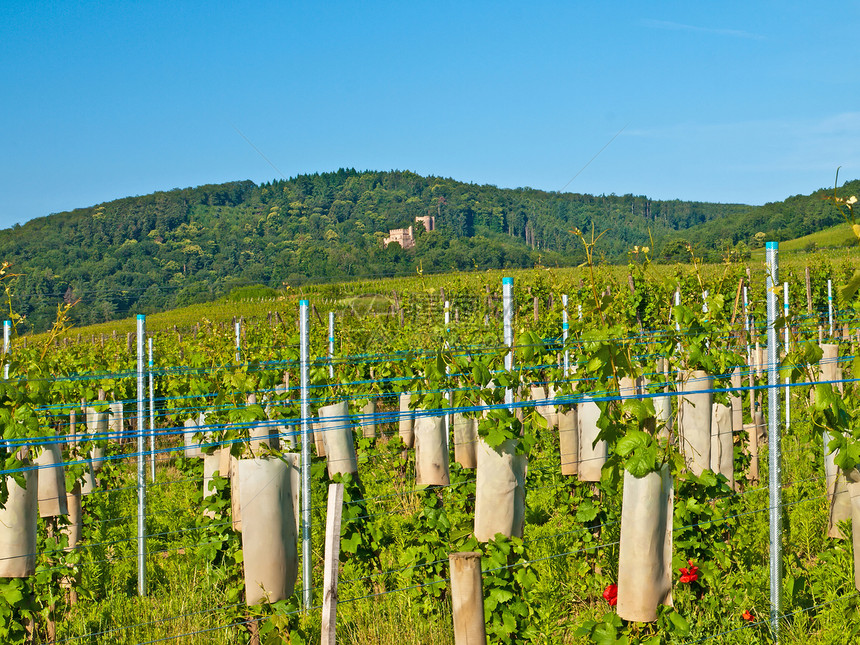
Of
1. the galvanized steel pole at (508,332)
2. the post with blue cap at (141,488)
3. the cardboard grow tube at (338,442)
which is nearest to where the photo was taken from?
the galvanized steel pole at (508,332)

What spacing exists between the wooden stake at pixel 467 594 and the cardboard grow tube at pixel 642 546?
1.88ft

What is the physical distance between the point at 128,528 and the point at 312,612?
10.3 feet

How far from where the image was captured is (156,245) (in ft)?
101

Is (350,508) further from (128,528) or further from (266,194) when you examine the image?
(266,194)

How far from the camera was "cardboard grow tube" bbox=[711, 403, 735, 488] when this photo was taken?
148 inches

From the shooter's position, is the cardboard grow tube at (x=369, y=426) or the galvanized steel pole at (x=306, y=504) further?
the cardboard grow tube at (x=369, y=426)

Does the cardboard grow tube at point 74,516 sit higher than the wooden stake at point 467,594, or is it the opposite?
the wooden stake at point 467,594

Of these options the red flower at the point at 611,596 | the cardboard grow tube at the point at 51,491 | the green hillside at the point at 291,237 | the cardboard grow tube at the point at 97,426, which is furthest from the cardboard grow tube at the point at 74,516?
the red flower at the point at 611,596

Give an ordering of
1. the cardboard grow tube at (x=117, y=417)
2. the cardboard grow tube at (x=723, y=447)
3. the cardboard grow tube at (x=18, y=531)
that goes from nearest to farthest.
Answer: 1. the cardboard grow tube at (x=18, y=531)
2. the cardboard grow tube at (x=723, y=447)
3. the cardboard grow tube at (x=117, y=417)

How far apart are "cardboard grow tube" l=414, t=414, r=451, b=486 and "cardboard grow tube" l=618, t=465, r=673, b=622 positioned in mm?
1451

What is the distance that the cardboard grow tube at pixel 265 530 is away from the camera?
8.23ft

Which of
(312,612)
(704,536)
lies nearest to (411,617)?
(312,612)

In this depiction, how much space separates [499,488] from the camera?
2.69 m

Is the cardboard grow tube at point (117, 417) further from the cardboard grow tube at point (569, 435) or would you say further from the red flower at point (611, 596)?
the red flower at point (611, 596)
